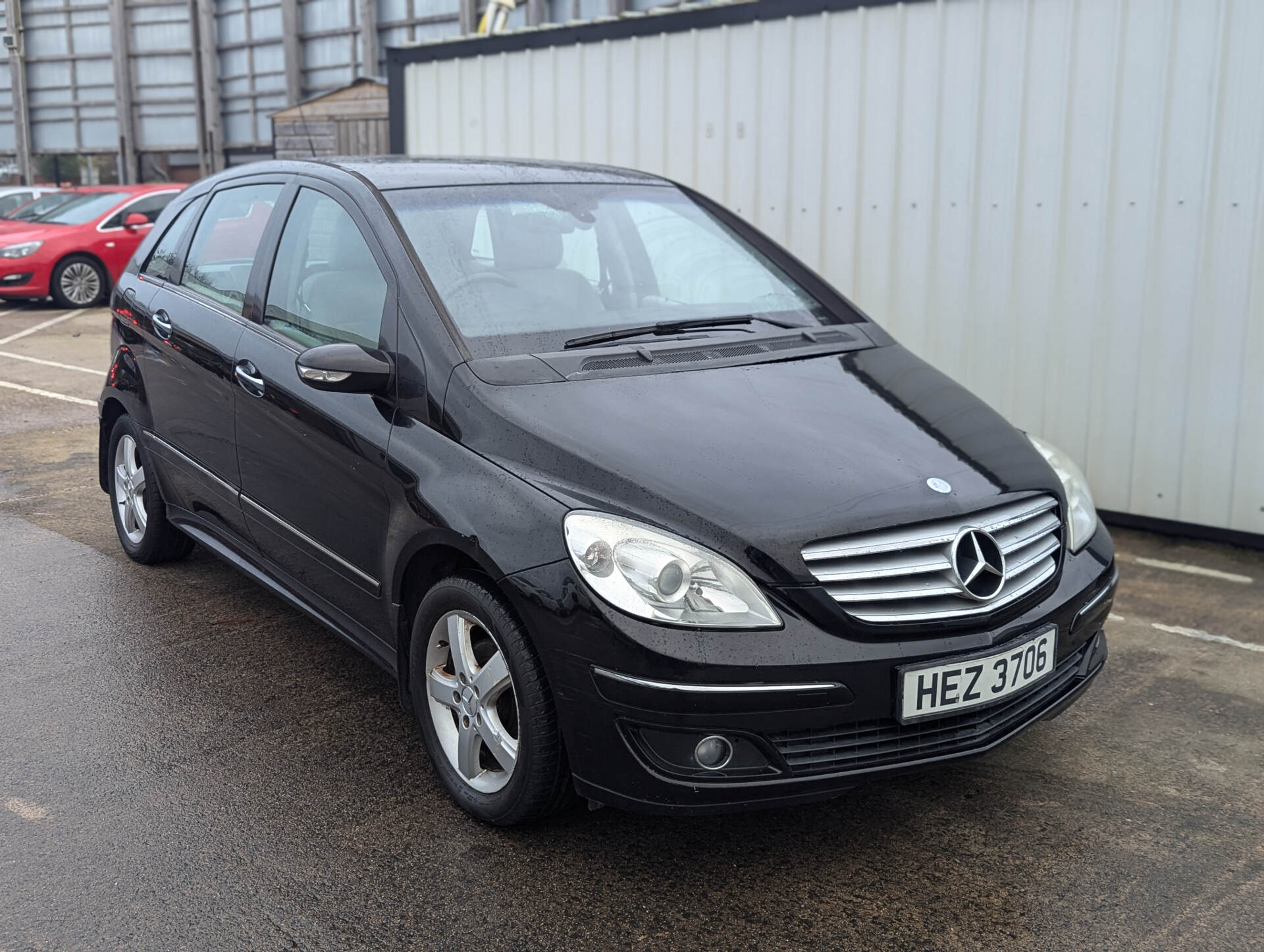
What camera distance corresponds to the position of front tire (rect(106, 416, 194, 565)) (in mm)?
4973

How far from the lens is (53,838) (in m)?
3.02

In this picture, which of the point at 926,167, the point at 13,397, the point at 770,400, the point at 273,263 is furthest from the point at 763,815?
the point at 13,397

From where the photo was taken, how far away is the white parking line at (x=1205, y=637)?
455 cm

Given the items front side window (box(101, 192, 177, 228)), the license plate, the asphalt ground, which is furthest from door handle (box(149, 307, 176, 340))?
front side window (box(101, 192, 177, 228))

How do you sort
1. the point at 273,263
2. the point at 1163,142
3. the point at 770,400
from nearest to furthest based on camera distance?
1. the point at 770,400
2. the point at 273,263
3. the point at 1163,142

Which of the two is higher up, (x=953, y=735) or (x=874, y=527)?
(x=874, y=527)

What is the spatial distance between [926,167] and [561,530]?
431 centimetres

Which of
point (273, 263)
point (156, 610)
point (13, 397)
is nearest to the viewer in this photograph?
point (273, 263)

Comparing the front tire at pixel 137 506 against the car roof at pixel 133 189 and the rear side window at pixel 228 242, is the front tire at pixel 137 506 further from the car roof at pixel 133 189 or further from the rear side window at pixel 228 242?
the car roof at pixel 133 189

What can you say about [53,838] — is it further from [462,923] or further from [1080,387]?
[1080,387]

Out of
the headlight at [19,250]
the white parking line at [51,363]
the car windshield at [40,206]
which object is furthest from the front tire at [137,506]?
the car windshield at [40,206]

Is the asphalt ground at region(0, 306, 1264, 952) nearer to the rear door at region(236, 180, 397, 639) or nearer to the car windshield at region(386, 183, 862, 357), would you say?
the rear door at region(236, 180, 397, 639)

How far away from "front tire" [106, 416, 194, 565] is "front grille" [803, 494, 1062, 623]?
10.3ft

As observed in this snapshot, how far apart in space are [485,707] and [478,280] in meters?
1.22
